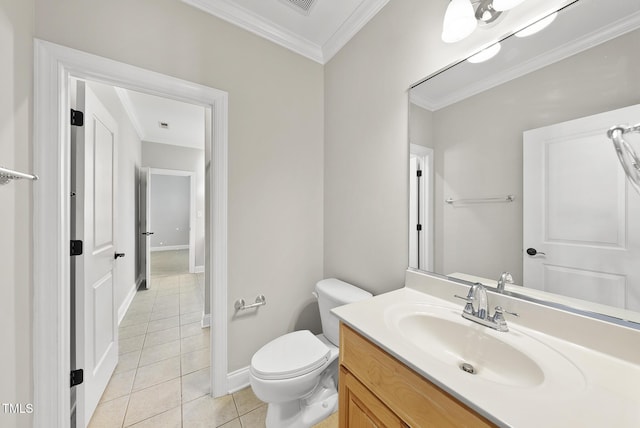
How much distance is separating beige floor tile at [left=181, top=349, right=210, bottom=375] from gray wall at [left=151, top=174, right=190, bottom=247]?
5662 mm

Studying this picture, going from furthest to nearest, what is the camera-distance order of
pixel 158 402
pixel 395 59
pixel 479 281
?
1. pixel 158 402
2. pixel 395 59
3. pixel 479 281

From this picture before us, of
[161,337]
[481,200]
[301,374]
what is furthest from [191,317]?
[481,200]

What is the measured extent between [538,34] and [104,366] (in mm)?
2876

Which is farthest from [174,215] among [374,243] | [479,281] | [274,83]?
[479,281]

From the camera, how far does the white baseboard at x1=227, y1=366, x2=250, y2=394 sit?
5.06 feet

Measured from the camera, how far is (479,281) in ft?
3.25

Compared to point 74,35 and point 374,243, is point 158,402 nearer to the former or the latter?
point 374,243

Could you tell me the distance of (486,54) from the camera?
948 mm

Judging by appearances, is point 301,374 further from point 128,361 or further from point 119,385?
point 128,361

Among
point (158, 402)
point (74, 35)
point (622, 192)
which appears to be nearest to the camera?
point (622, 192)

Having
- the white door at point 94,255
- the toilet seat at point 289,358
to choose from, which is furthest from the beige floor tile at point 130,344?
the toilet seat at point 289,358

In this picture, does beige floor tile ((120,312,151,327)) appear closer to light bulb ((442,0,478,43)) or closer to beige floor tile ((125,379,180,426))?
beige floor tile ((125,379,180,426))

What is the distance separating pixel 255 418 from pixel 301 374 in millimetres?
536

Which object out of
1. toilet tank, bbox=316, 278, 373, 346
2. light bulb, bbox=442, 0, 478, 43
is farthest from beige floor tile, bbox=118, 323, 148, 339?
light bulb, bbox=442, 0, 478, 43
